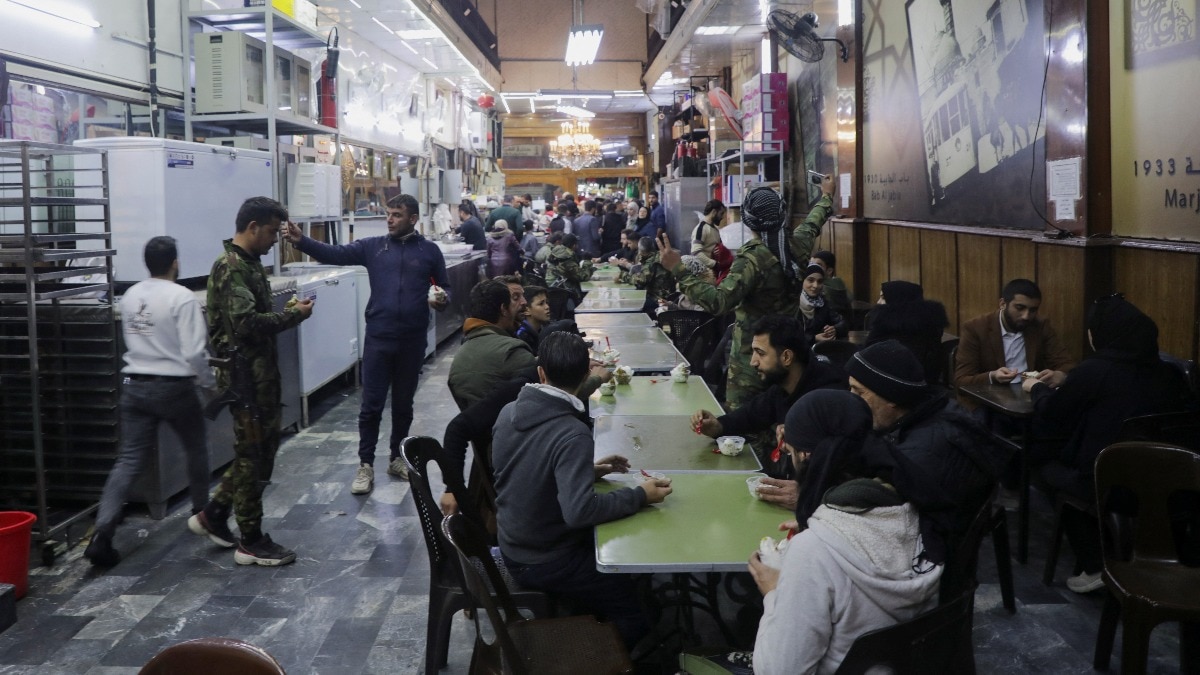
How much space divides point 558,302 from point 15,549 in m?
5.39

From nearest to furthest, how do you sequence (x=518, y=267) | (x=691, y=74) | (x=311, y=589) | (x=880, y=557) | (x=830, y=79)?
(x=880, y=557), (x=311, y=589), (x=830, y=79), (x=518, y=267), (x=691, y=74)

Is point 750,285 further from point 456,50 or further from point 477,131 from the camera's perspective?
point 477,131

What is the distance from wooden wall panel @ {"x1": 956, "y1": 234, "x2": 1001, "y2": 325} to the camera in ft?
19.7

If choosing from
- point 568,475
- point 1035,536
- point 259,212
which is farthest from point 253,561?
point 1035,536

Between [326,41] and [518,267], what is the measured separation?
418cm

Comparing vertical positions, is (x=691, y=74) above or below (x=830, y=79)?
above

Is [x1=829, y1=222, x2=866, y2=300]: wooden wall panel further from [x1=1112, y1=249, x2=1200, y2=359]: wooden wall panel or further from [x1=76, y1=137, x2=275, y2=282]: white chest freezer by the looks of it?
[x1=76, y1=137, x2=275, y2=282]: white chest freezer

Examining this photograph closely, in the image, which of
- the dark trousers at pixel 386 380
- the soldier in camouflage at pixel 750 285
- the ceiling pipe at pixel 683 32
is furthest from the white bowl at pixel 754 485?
the ceiling pipe at pixel 683 32

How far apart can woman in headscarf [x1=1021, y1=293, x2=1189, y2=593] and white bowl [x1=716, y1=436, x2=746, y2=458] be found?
57.6 inches

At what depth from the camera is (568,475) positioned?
2865 mm

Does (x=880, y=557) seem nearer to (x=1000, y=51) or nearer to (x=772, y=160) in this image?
(x=1000, y=51)

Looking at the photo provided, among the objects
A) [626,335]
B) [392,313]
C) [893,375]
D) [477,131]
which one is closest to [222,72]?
[392,313]

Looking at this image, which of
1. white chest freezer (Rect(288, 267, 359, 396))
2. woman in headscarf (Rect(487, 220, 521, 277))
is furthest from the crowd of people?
woman in headscarf (Rect(487, 220, 521, 277))

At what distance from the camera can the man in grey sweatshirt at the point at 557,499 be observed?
9.62 feet
